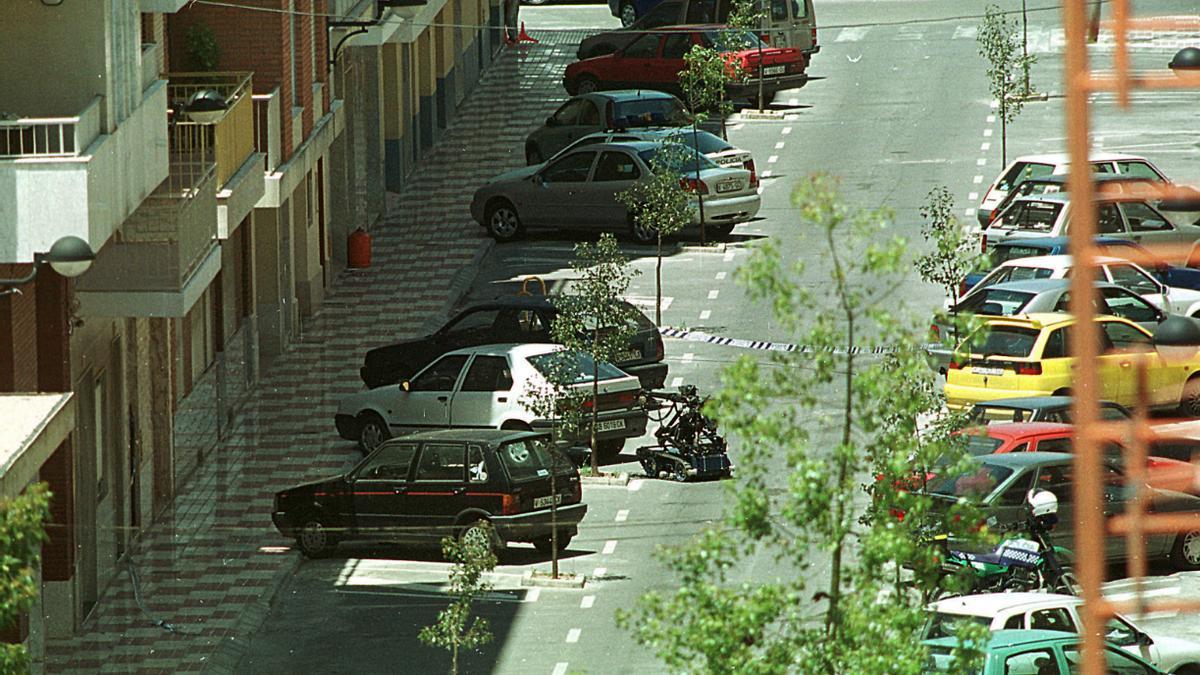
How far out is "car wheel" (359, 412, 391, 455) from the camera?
27.0 meters

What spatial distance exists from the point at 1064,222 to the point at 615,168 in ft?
26.4

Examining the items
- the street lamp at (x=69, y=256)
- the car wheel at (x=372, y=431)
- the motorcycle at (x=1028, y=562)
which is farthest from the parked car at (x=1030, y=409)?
the street lamp at (x=69, y=256)

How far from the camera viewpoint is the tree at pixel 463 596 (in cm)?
1814

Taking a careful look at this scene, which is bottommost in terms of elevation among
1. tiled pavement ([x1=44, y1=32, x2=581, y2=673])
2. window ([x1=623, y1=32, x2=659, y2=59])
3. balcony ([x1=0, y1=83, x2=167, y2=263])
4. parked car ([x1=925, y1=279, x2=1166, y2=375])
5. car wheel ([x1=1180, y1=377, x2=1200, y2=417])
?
tiled pavement ([x1=44, y1=32, x2=581, y2=673])

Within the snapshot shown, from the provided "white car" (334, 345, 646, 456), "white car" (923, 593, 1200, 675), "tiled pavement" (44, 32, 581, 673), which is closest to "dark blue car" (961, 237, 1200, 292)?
"white car" (334, 345, 646, 456)

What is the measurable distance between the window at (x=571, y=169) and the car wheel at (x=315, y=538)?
15218mm

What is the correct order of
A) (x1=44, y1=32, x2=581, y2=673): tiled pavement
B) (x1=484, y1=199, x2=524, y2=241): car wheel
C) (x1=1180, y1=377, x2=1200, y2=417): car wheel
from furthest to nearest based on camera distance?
(x1=484, y1=199, x2=524, y2=241): car wheel, (x1=1180, y1=377, x2=1200, y2=417): car wheel, (x1=44, y1=32, x2=581, y2=673): tiled pavement

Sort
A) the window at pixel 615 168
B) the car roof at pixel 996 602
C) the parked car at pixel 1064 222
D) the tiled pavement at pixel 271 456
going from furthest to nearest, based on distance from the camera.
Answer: the window at pixel 615 168, the parked car at pixel 1064 222, the tiled pavement at pixel 271 456, the car roof at pixel 996 602

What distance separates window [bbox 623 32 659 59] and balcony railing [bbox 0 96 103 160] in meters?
27.7

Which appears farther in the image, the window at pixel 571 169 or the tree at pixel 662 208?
the window at pixel 571 169

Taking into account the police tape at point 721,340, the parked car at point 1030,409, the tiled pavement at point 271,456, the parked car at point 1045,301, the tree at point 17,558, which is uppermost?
the tree at point 17,558

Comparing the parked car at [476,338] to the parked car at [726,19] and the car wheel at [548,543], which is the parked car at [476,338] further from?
the parked car at [726,19]

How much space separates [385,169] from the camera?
42.1 m

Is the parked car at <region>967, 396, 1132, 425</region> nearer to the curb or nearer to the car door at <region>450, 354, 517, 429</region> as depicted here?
the car door at <region>450, 354, 517, 429</region>
